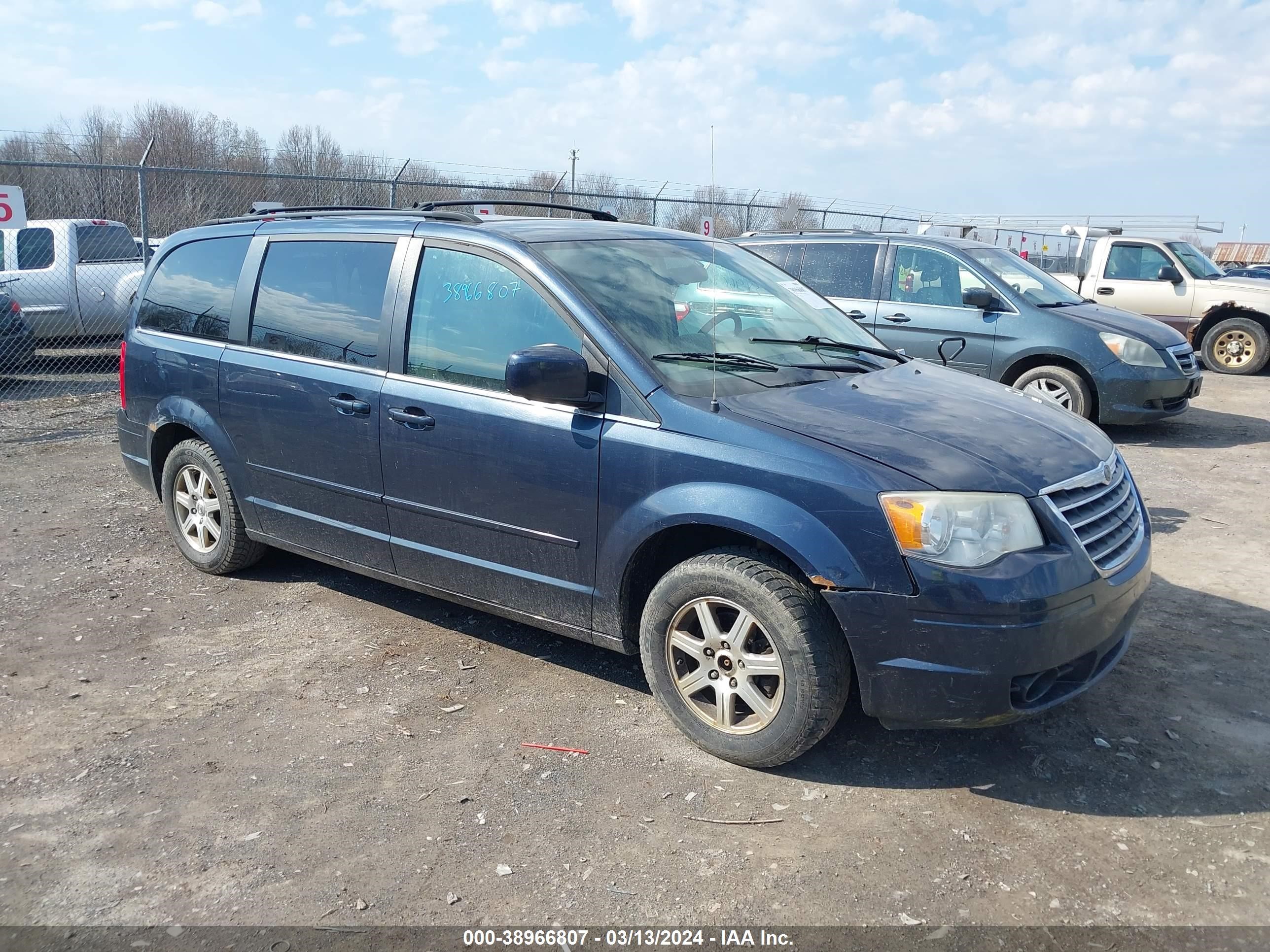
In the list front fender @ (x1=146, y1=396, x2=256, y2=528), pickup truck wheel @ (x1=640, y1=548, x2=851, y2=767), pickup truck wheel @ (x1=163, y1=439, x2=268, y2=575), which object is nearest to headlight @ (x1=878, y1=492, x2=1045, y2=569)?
pickup truck wheel @ (x1=640, y1=548, x2=851, y2=767)

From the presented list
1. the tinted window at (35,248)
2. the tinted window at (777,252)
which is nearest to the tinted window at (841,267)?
the tinted window at (777,252)

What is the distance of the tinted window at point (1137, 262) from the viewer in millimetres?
13430

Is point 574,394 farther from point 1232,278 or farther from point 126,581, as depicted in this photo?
point 1232,278

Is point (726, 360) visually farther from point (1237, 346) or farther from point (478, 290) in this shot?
point (1237, 346)

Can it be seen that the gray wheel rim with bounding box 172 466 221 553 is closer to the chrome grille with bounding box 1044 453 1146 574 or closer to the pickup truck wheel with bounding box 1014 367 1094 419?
the chrome grille with bounding box 1044 453 1146 574

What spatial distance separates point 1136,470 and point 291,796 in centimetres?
683

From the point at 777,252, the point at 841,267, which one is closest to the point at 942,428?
the point at 841,267

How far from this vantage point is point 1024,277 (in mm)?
9227

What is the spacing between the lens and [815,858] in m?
2.98

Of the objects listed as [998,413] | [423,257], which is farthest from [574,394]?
[998,413]

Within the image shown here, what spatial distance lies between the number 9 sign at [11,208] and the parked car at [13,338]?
1.17m

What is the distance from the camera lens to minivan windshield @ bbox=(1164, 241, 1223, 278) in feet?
44.0

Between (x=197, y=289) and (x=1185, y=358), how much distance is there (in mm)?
8158

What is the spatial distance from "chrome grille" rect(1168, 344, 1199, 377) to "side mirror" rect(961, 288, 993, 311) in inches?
66.7
